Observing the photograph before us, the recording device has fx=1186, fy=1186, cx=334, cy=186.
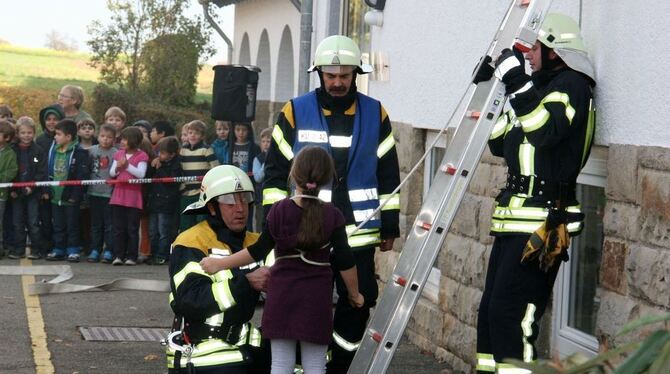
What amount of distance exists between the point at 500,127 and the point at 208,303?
1.66m

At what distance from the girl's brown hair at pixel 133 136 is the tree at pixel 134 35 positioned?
15352mm

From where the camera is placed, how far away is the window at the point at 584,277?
5.99 meters

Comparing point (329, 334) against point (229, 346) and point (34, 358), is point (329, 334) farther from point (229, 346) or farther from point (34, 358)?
point (34, 358)

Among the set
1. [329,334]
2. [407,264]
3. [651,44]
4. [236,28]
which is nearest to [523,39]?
[651,44]

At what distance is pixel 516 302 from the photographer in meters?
5.30

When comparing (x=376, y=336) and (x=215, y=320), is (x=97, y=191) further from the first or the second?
(x=215, y=320)

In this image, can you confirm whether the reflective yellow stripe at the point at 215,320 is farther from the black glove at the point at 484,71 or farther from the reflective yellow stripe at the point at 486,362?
the black glove at the point at 484,71

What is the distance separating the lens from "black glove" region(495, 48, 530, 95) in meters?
5.18

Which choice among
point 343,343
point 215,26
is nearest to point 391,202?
point 343,343

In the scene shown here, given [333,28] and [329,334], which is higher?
[333,28]

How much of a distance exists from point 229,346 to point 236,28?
19.3 m

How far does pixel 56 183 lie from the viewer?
45.6 feet

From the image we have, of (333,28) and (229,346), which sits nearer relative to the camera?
(229,346)

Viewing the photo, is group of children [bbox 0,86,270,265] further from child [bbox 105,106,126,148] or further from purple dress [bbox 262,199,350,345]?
purple dress [bbox 262,199,350,345]
